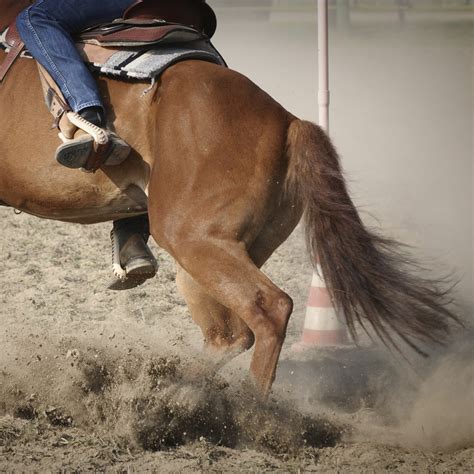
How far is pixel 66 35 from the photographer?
4.43 meters

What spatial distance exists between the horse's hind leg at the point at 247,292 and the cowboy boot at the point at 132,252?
38.5 inches

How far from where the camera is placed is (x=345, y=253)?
14.0 ft

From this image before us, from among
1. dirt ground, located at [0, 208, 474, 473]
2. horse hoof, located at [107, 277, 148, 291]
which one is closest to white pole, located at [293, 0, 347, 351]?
dirt ground, located at [0, 208, 474, 473]

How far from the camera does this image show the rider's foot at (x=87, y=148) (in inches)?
165

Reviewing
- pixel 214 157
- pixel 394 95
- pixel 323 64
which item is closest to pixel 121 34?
Result: pixel 214 157

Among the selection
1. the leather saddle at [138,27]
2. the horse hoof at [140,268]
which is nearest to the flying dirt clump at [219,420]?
the horse hoof at [140,268]

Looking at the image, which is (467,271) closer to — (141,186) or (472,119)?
(141,186)

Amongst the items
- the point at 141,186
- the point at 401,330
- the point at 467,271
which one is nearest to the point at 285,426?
the point at 401,330

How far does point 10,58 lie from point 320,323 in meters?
2.74

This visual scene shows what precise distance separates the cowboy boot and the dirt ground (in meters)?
0.44

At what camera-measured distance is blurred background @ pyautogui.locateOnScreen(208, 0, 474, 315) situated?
902 centimetres

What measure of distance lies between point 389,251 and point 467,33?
1761cm

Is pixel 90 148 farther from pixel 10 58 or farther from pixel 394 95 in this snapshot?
pixel 394 95

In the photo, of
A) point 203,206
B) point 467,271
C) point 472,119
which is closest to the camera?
point 203,206
